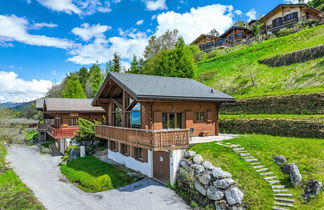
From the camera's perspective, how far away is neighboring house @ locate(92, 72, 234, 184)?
1434cm

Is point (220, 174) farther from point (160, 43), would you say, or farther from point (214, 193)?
point (160, 43)

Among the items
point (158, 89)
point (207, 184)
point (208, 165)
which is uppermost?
point (158, 89)

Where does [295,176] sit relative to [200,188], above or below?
above

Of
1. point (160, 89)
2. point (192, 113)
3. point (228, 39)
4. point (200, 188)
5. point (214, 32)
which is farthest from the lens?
point (214, 32)

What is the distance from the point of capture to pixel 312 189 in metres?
10.0

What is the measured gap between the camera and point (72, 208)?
13312 millimetres

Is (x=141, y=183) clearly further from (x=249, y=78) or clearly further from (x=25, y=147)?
(x=25, y=147)

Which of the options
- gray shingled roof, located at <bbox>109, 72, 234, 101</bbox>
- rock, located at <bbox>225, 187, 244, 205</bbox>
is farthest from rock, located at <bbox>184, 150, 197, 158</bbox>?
gray shingled roof, located at <bbox>109, 72, 234, 101</bbox>

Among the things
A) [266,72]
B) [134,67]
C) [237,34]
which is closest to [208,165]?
[266,72]

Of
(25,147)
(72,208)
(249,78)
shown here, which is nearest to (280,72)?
(249,78)

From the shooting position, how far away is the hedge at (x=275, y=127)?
51.1 feet

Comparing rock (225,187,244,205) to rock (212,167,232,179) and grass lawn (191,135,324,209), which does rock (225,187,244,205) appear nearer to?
grass lawn (191,135,324,209)

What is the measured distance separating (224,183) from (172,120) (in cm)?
702

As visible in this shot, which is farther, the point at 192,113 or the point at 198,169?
the point at 192,113
